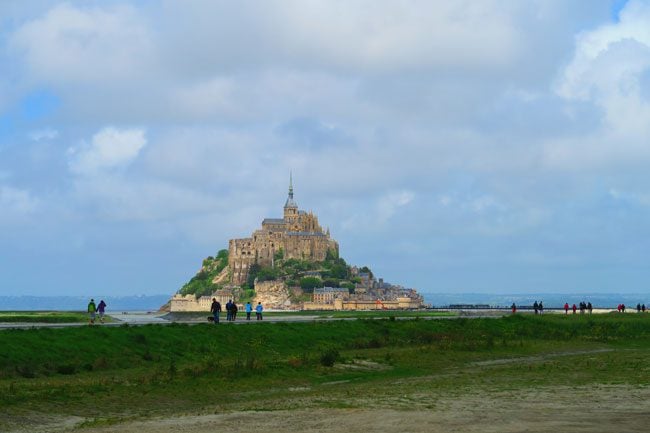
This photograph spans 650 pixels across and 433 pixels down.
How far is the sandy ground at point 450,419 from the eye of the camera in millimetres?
Result: 21938

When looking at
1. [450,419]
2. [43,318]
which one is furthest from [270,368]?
[43,318]

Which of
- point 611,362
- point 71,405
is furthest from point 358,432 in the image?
point 611,362

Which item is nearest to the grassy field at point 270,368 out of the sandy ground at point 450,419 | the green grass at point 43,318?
the sandy ground at point 450,419

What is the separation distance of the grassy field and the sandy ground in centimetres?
119

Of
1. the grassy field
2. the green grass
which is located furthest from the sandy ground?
the green grass

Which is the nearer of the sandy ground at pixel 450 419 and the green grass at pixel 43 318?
the sandy ground at pixel 450 419

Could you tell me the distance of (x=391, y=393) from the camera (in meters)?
29.8

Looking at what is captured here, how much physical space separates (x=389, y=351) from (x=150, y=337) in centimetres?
1103

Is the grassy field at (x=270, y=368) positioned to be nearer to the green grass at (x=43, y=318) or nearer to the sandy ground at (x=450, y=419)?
the sandy ground at (x=450, y=419)

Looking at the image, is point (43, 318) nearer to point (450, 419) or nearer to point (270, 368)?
point (270, 368)

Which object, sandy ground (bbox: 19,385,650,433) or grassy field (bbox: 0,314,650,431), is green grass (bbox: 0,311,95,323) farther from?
sandy ground (bbox: 19,385,650,433)

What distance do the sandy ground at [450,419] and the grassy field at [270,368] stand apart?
1.19 m

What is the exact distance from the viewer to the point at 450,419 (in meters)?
23.3

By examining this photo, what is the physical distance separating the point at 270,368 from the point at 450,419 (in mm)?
14982
